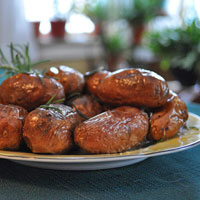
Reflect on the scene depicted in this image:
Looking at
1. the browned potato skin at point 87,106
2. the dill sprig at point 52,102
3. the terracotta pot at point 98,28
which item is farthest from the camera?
the terracotta pot at point 98,28

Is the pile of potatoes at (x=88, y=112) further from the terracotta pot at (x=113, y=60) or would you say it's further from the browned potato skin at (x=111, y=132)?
the terracotta pot at (x=113, y=60)

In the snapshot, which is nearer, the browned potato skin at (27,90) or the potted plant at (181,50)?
the browned potato skin at (27,90)

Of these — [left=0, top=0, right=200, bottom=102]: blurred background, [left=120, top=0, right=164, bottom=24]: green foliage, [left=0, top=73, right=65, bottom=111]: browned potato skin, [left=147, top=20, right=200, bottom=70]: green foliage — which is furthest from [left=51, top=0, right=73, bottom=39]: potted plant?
[left=0, top=73, right=65, bottom=111]: browned potato skin

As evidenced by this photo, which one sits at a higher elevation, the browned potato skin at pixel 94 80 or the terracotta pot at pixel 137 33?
the browned potato skin at pixel 94 80

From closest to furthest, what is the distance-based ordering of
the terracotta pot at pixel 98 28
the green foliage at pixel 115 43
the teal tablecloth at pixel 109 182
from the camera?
the teal tablecloth at pixel 109 182 → the green foliage at pixel 115 43 → the terracotta pot at pixel 98 28

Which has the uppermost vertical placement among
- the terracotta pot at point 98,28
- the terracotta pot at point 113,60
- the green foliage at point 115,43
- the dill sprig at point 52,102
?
the dill sprig at point 52,102

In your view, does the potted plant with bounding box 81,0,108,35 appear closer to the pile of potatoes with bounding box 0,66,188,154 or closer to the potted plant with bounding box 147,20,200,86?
the potted plant with bounding box 147,20,200,86

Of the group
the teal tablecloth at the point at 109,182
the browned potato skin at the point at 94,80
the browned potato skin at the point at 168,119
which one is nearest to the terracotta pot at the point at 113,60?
the browned potato skin at the point at 94,80
